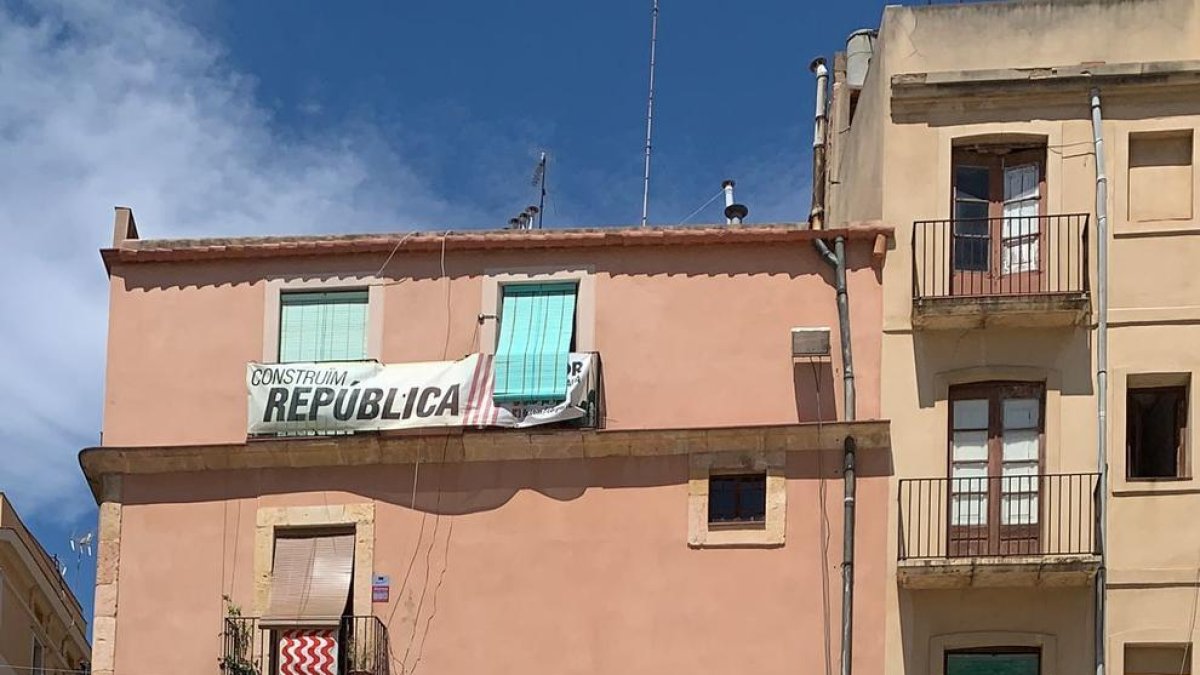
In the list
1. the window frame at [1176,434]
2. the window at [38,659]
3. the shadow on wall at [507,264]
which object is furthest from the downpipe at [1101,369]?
the window at [38,659]

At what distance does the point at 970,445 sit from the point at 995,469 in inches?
17.2

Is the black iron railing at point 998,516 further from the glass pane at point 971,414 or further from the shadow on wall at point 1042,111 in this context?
the shadow on wall at point 1042,111

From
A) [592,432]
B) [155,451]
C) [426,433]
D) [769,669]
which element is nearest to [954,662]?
[769,669]

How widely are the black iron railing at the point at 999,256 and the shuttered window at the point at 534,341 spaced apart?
435 cm

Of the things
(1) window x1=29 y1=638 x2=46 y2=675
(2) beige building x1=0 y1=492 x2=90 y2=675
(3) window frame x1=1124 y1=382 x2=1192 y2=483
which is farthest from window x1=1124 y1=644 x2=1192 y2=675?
(1) window x1=29 y1=638 x2=46 y2=675

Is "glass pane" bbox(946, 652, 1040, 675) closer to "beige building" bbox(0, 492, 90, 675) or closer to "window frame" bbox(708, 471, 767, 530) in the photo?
"window frame" bbox(708, 471, 767, 530)

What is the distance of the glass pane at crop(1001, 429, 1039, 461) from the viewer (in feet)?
95.3

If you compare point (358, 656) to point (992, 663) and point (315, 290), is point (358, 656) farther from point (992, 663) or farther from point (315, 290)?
point (992, 663)

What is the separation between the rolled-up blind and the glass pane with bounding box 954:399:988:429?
7.49 meters

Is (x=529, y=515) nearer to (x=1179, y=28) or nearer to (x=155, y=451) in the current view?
(x=155, y=451)

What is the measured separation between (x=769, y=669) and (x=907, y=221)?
5.77 meters

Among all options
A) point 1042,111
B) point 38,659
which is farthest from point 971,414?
point 38,659

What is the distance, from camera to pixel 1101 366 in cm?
2902

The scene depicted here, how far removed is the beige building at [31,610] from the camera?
41.2 meters
